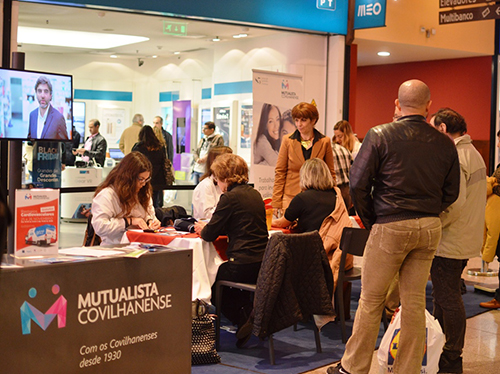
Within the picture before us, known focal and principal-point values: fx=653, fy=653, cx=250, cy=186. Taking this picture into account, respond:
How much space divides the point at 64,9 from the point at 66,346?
5.21m

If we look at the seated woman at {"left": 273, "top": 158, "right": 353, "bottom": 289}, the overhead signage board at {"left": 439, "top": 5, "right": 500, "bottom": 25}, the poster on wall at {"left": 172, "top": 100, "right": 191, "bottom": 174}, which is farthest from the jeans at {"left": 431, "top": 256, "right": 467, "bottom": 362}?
the poster on wall at {"left": 172, "top": 100, "right": 191, "bottom": 174}

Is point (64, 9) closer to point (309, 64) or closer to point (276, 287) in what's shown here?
point (309, 64)

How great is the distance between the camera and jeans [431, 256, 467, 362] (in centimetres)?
384

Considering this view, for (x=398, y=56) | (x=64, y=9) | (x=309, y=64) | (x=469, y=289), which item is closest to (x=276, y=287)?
(x=469, y=289)

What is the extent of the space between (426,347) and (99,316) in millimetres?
1845

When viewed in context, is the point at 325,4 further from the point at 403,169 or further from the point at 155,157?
the point at 403,169

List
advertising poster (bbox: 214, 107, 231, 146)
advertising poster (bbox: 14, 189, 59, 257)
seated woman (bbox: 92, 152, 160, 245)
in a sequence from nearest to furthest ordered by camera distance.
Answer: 1. advertising poster (bbox: 14, 189, 59, 257)
2. seated woman (bbox: 92, 152, 160, 245)
3. advertising poster (bbox: 214, 107, 231, 146)

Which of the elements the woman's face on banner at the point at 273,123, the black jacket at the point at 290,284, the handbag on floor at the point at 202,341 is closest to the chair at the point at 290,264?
the black jacket at the point at 290,284

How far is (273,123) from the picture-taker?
771cm

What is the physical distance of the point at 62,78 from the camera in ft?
13.3

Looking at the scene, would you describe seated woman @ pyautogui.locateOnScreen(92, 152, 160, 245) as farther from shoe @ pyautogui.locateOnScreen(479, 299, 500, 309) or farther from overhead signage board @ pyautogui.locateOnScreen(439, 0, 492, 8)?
overhead signage board @ pyautogui.locateOnScreen(439, 0, 492, 8)

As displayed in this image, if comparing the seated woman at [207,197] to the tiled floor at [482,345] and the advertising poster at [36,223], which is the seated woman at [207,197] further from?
the advertising poster at [36,223]

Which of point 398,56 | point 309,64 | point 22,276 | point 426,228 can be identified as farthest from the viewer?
point 398,56

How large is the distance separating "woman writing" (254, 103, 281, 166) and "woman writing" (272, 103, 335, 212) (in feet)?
5.82
